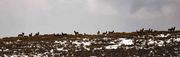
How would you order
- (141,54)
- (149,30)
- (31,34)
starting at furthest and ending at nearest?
Answer: 1. (31,34)
2. (149,30)
3. (141,54)

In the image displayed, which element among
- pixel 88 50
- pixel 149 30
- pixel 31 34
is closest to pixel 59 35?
pixel 31 34

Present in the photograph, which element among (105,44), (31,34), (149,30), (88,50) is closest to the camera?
(88,50)

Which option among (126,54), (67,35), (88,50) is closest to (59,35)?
(67,35)

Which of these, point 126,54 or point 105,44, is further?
point 105,44

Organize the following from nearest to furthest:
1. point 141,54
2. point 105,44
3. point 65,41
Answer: point 141,54, point 105,44, point 65,41

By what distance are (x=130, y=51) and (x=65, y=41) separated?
49.8 ft

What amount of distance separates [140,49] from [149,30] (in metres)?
18.8

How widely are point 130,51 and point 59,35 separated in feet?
80.5

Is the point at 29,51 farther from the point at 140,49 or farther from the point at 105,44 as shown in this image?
the point at 140,49

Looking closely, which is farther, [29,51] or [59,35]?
[59,35]

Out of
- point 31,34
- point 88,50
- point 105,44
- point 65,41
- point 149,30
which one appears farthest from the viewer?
point 31,34

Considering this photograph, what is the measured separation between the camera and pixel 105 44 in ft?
179

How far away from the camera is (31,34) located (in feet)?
240

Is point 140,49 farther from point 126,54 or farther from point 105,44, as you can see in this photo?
point 105,44
